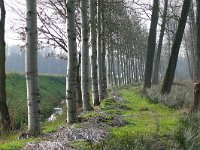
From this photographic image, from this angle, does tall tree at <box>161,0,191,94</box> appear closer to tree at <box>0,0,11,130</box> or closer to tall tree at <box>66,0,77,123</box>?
tree at <box>0,0,11,130</box>

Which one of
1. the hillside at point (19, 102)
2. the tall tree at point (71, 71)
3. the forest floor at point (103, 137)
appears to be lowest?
the hillside at point (19, 102)

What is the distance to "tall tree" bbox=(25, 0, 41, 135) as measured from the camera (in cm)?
1005

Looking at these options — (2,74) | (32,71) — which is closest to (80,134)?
(32,71)

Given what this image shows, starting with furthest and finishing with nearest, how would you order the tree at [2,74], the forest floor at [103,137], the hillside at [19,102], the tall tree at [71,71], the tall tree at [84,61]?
the hillside at [19,102] < the tree at [2,74] < the tall tree at [84,61] < the tall tree at [71,71] < the forest floor at [103,137]

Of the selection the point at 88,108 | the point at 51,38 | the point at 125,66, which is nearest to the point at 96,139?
the point at 88,108

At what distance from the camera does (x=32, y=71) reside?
1011 cm

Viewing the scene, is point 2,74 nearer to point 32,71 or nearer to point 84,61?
point 84,61

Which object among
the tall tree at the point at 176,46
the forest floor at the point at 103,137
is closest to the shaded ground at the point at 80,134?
the forest floor at the point at 103,137

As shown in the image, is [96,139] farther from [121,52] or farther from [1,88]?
→ [121,52]

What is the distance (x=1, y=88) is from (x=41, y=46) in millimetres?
10341

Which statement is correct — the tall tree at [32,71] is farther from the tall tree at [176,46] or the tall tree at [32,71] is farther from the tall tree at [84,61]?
the tall tree at [176,46]

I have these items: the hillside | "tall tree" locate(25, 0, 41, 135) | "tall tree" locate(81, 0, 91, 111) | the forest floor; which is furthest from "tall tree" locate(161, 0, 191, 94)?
"tall tree" locate(25, 0, 41, 135)

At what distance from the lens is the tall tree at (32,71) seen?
33.0 ft

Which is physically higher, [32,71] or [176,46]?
[176,46]
